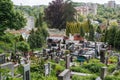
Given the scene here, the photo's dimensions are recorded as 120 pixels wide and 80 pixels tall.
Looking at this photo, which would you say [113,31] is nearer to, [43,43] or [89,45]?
[89,45]

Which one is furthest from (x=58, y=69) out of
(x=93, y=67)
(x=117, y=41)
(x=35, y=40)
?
(x=117, y=41)

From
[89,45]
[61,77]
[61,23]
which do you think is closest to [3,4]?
[89,45]

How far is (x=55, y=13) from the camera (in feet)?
144

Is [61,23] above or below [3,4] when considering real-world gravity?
below

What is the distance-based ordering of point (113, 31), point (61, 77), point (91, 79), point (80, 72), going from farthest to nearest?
point (113, 31)
point (80, 72)
point (91, 79)
point (61, 77)

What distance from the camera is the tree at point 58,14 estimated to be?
43469 millimetres

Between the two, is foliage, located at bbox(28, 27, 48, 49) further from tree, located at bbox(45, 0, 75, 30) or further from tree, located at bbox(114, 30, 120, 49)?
tree, located at bbox(45, 0, 75, 30)

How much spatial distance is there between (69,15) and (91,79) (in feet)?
106

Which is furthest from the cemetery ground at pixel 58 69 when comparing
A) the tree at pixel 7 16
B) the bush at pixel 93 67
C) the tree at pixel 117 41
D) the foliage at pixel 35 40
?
the tree at pixel 117 41

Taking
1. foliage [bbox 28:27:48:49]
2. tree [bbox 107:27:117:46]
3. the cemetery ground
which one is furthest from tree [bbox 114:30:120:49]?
foliage [bbox 28:27:48:49]

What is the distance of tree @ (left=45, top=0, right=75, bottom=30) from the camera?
1711 inches

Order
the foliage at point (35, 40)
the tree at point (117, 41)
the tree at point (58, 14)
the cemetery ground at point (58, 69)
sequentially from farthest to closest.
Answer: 1. the tree at point (58, 14)
2. the tree at point (117, 41)
3. the foliage at point (35, 40)
4. the cemetery ground at point (58, 69)

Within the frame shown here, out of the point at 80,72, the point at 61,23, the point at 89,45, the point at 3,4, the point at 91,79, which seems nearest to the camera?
the point at 91,79

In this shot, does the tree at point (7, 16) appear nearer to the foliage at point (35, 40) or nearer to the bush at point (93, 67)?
the foliage at point (35, 40)
